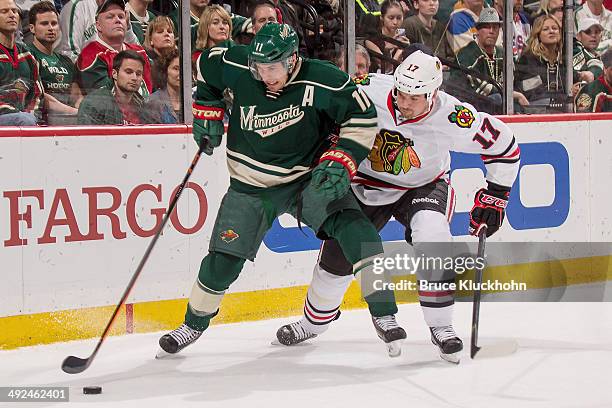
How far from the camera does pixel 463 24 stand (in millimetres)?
6242

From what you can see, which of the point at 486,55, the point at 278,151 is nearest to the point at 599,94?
the point at 486,55

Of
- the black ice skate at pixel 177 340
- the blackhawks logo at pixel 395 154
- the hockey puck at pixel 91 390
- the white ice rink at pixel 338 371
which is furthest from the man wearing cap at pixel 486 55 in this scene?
the hockey puck at pixel 91 390

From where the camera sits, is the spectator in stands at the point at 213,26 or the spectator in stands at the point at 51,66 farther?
the spectator in stands at the point at 213,26

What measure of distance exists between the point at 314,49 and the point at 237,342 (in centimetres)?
159

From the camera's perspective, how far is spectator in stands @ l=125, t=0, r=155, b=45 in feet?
16.3

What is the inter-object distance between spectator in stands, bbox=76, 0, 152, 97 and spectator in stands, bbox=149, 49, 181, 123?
0.72 feet

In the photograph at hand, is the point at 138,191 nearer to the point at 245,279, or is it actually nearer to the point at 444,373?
the point at 245,279

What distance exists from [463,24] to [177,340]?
2.77m

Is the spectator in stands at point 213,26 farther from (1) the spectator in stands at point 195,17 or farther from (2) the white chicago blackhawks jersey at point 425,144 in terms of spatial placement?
(2) the white chicago blackhawks jersey at point 425,144

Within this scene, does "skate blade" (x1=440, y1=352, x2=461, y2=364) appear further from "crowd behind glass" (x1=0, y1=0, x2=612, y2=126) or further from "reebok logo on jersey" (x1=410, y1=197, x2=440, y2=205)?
"crowd behind glass" (x1=0, y1=0, x2=612, y2=126)

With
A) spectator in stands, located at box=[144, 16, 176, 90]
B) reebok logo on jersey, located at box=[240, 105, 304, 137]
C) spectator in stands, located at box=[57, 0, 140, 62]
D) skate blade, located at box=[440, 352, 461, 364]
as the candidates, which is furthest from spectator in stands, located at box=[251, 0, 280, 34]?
skate blade, located at box=[440, 352, 461, 364]

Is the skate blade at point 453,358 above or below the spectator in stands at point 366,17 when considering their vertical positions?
below

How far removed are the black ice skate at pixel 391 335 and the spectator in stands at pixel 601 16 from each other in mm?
3084

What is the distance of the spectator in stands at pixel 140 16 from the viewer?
4977mm
